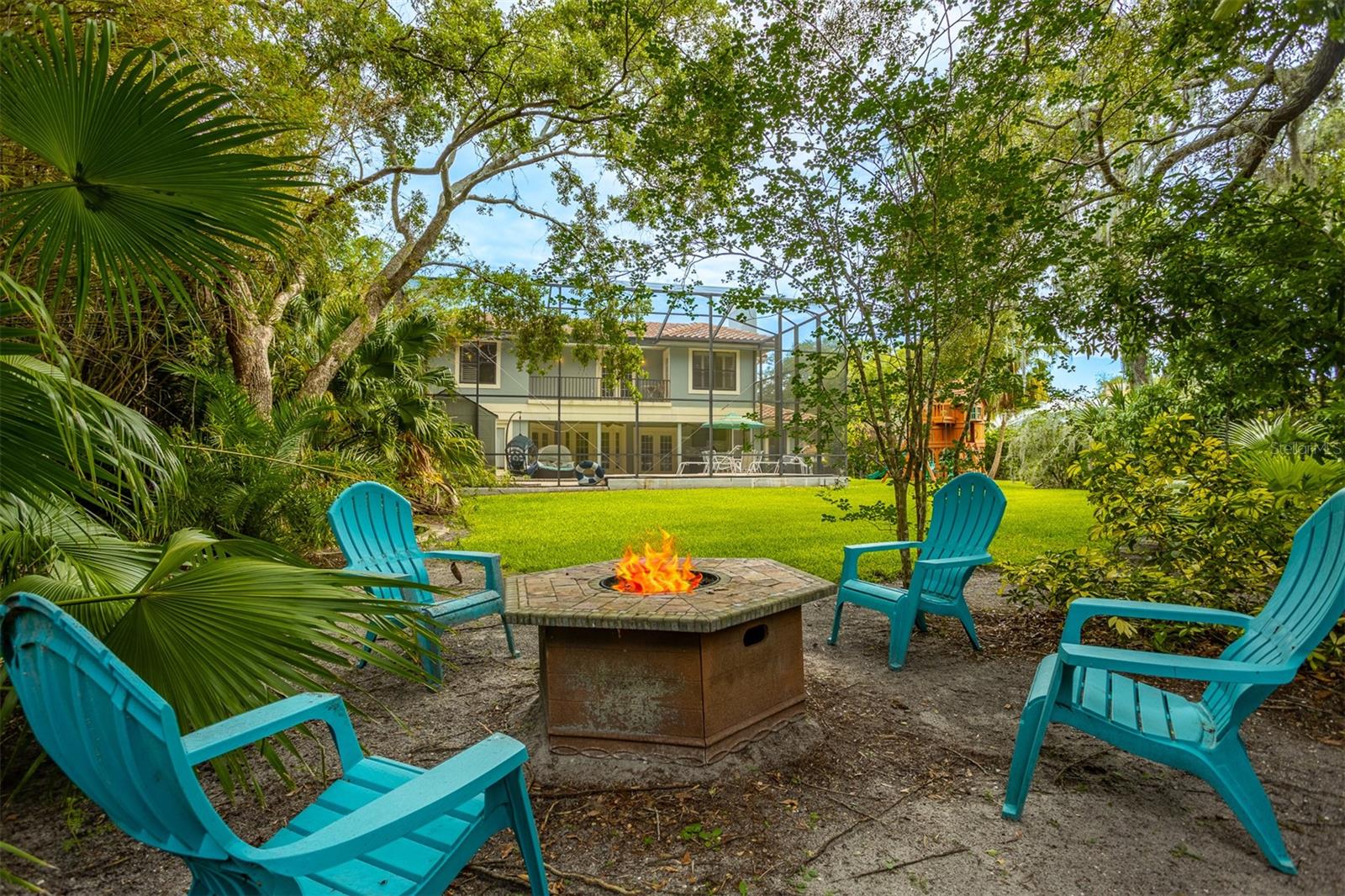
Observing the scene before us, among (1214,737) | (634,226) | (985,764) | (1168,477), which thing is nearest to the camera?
(1214,737)

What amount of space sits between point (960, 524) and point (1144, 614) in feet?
5.99

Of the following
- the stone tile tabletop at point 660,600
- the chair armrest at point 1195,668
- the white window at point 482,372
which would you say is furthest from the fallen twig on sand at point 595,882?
the white window at point 482,372

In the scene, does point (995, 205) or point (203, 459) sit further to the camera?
point (203, 459)

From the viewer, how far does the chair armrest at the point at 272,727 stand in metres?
1.47

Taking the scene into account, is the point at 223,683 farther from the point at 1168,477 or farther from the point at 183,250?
the point at 1168,477

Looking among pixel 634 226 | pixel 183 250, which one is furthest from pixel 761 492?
pixel 183 250

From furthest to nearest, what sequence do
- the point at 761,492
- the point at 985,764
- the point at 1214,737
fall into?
the point at 761,492 → the point at 985,764 → the point at 1214,737

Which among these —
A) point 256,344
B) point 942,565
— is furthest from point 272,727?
point 256,344

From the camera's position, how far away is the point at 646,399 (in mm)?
21656

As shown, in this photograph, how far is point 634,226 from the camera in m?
7.81

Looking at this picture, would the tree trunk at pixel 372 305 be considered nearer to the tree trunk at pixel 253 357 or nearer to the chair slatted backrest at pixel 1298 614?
the tree trunk at pixel 253 357

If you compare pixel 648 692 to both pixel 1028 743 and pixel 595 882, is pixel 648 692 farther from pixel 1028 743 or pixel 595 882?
pixel 1028 743

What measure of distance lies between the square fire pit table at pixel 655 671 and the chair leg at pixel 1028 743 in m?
0.93

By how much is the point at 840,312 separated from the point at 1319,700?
3.46 meters
